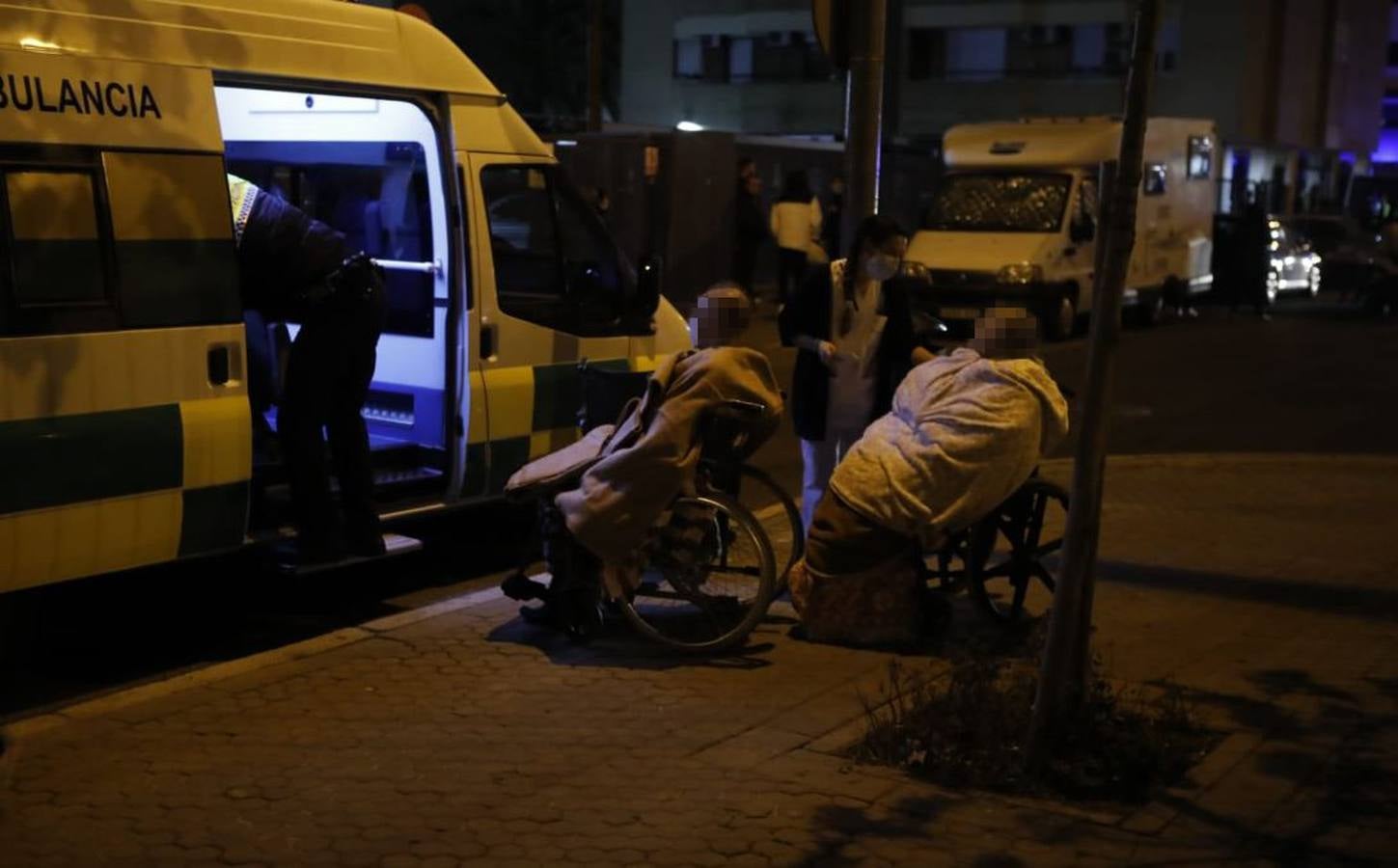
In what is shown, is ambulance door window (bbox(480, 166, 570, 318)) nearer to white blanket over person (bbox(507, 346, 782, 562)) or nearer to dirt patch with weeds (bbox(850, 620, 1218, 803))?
white blanket over person (bbox(507, 346, 782, 562))

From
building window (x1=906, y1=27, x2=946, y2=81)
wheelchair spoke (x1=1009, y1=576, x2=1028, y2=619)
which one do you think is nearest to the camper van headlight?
wheelchair spoke (x1=1009, y1=576, x2=1028, y2=619)

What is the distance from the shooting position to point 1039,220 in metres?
21.4

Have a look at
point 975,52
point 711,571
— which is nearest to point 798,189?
point 711,571

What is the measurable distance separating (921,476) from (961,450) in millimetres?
191

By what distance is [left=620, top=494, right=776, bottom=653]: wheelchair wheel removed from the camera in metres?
6.82

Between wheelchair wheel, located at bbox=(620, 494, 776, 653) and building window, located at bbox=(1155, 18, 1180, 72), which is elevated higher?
building window, located at bbox=(1155, 18, 1180, 72)

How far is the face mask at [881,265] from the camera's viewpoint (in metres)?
7.71

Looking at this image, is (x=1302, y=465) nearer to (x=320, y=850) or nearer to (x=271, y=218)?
(x=271, y=218)

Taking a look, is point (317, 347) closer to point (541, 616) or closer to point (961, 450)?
point (541, 616)

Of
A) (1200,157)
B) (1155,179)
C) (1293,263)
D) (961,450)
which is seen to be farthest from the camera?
(1293,263)

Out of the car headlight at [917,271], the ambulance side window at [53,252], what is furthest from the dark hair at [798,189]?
the ambulance side window at [53,252]

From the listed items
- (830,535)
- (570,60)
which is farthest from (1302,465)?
(570,60)

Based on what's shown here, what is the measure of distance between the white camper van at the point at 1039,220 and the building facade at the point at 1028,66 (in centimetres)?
1703

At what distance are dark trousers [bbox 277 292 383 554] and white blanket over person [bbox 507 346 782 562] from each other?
3.50 ft
